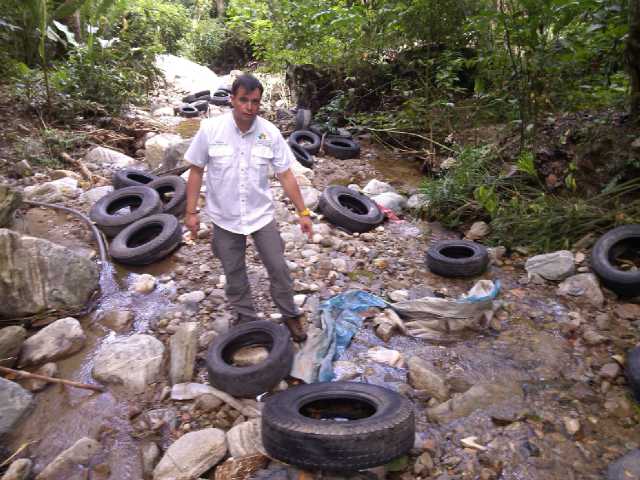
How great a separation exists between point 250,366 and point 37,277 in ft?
6.51

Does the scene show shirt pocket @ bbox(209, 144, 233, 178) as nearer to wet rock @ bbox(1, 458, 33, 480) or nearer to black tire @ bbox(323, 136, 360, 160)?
wet rock @ bbox(1, 458, 33, 480)

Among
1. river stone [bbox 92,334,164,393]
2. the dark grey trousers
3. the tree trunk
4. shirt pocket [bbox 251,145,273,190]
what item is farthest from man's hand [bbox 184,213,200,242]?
the tree trunk

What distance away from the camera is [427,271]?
4.78 m

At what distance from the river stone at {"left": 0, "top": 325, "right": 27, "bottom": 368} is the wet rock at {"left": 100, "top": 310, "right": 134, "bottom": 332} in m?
0.66

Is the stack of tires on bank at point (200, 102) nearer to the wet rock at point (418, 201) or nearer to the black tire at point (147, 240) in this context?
the wet rock at point (418, 201)

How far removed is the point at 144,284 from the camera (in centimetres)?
433

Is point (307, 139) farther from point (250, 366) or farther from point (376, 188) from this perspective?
point (250, 366)

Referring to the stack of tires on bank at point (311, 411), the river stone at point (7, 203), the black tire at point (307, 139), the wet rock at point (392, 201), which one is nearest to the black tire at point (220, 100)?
the black tire at point (307, 139)

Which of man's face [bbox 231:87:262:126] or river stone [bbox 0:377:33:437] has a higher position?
man's face [bbox 231:87:262:126]

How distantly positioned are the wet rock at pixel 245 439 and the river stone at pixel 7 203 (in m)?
3.36

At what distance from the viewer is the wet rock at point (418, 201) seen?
598 centimetres

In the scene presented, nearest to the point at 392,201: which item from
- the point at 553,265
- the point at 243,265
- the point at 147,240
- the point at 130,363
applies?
the point at 553,265

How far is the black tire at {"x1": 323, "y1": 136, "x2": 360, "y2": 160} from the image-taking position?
8344mm

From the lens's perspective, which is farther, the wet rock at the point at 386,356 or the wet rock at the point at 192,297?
the wet rock at the point at 192,297
